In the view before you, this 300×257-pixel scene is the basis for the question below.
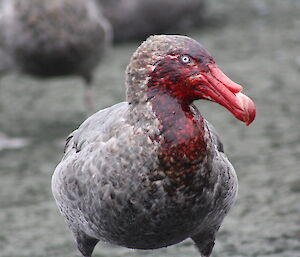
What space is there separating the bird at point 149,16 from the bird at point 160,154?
6.07 m

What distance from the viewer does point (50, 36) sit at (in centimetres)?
666

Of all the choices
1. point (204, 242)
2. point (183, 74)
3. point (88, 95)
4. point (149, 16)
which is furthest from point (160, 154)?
point (149, 16)

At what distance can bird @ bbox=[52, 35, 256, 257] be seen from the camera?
10.4 feet

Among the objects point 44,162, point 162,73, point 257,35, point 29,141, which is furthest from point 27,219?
point 257,35

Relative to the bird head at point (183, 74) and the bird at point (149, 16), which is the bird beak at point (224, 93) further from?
the bird at point (149, 16)

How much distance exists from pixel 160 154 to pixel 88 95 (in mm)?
4032

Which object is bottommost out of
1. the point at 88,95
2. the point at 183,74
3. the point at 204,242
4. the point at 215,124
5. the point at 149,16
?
the point at 204,242

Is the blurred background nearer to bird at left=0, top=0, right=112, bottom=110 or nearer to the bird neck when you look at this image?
bird at left=0, top=0, right=112, bottom=110

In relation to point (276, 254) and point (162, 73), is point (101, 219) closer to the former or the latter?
point (162, 73)

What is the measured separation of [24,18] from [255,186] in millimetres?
2509

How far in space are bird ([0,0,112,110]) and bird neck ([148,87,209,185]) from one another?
11.8 feet

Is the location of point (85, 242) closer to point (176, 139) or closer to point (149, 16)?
point (176, 139)

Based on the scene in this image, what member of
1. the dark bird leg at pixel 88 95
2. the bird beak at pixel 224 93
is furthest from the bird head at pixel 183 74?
the dark bird leg at pixel 88 95

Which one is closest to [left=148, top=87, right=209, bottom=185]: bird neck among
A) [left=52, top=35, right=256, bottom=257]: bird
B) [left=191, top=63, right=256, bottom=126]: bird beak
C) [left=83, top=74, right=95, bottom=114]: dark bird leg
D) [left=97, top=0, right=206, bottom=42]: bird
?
[left=52, top=35, right=256, bottom=257]: bird
